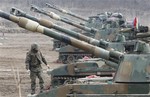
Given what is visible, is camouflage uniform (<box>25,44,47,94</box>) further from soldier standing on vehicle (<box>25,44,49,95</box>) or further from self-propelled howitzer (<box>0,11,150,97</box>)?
self-propelled howitzer (<box>0,11,150,97</box>)

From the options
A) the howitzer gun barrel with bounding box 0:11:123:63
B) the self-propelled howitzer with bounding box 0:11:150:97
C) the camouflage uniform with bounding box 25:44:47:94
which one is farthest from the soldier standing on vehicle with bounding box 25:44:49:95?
the self-propelled howitzer with bounding box 0:11:150:97

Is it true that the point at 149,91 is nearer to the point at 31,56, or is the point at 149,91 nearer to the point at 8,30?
the point at 31,56

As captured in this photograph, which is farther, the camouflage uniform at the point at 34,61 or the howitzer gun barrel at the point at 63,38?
the camouflage uniform at the point at 34,61

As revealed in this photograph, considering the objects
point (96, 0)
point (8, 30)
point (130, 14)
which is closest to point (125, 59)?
point (8, 30)

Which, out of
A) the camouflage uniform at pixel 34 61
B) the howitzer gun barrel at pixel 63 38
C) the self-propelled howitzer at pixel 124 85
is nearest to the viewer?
the self-propelled howitzer at pixel 124 85

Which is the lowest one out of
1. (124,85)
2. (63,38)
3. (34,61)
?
(124,85)

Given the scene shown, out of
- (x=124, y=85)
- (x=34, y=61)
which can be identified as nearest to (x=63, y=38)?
(x=124, y=85)

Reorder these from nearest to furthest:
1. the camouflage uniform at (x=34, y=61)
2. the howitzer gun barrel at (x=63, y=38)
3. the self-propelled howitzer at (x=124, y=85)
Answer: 1. the self-propelled howitzer at (x=124, y=85)
2. the howitzer gun barrel at (x=63, y=38)
3. the camouflage uniform at (x=34, y=61)

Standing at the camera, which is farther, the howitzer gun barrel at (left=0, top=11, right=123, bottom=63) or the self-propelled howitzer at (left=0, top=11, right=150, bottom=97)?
the howitzer gun barrel at (left=0, top=11, right=123, bottom=63)

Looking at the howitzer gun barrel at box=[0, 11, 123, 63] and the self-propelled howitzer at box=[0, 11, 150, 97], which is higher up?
the howitzer gun barrel at box=[0, 11, 123, 63]

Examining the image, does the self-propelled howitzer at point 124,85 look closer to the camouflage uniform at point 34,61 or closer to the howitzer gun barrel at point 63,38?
the howitzer gun barrel at point 63,38

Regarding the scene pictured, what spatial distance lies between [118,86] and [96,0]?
245 ft

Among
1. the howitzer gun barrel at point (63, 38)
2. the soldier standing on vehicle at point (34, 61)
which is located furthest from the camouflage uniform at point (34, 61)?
the howitzer gun barrel at point (63, 38)

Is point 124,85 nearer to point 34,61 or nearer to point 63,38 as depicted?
point 63,38
